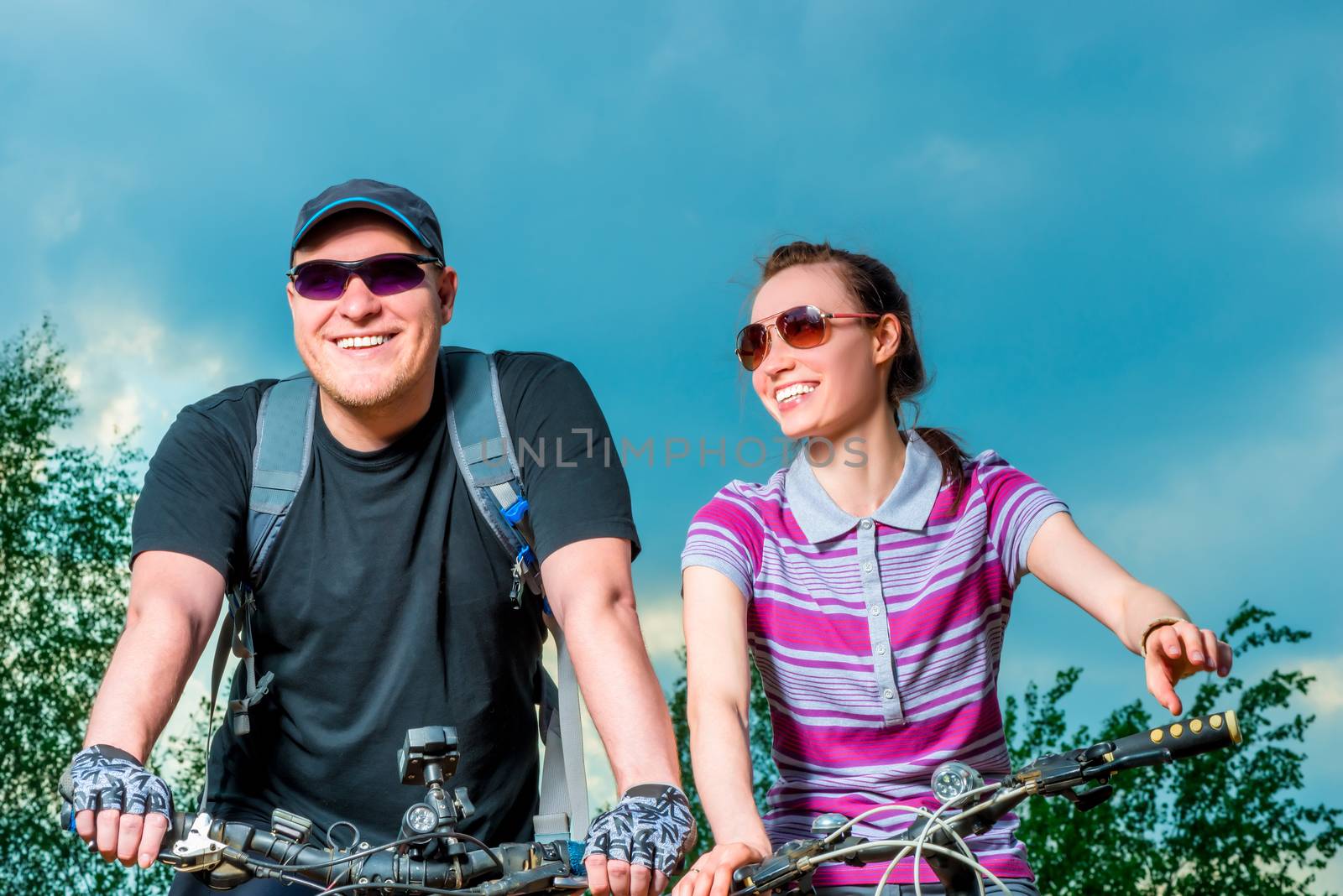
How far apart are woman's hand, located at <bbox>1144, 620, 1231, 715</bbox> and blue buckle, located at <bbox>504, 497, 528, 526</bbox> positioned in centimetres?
178

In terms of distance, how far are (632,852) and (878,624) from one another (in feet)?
3.97

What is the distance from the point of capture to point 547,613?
4.12 metres

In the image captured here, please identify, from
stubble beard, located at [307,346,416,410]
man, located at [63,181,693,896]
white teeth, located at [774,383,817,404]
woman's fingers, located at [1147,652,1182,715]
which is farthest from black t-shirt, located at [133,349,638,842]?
woman's fingers, located at [1147,652,1182,715]

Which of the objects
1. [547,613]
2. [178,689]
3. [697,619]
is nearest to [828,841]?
[697,619]

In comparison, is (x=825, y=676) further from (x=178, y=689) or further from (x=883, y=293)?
(x=178, y=689)


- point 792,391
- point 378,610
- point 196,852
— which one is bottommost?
point 196,852

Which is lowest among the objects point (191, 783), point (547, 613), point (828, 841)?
point (828, 841)

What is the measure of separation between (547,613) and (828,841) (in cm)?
154

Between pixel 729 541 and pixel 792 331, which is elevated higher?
pixel 792 331

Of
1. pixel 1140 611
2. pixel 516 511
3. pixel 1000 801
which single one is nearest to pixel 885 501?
pixel 1140 611

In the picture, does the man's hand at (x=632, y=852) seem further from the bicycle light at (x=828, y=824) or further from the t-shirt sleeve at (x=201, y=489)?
the t-shirt sleeve at (x=201, y=489)

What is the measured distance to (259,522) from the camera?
4.12 metres

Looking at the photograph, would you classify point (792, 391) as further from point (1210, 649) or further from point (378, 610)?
point (1210, 649)

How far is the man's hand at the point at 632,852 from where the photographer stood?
2.77 m
